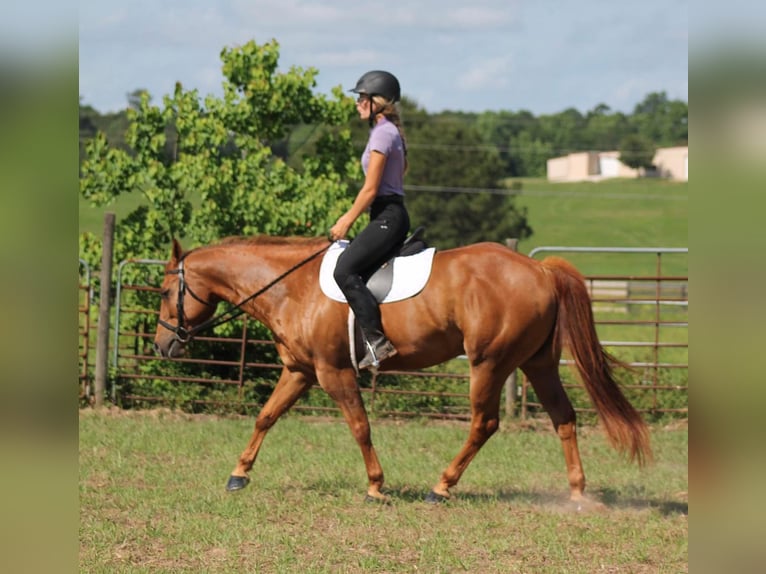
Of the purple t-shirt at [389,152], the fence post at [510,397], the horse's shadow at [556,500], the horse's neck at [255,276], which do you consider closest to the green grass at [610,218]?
the fence post at [510,397]

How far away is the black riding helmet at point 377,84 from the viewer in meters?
6.55

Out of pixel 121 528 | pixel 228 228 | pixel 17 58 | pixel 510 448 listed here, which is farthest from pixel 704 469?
pixel 228 228

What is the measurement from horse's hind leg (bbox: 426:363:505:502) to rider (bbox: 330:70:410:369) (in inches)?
26.2

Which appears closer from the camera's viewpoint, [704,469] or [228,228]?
[704,469]

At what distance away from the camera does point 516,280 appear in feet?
22.1

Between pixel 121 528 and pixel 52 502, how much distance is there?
4.31m

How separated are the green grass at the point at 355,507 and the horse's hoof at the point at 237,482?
0.06 m

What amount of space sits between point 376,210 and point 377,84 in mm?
897

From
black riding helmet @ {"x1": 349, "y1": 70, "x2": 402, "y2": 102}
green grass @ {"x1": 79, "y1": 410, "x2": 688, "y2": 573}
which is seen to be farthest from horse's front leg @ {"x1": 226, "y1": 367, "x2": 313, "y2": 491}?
black riding helmet @ {"x1": 349, "y1": 70, "x2": 402, "y2": 102}

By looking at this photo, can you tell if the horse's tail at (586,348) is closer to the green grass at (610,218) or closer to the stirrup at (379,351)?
the stirrup at (379,351)

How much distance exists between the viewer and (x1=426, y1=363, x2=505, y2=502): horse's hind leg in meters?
6.75

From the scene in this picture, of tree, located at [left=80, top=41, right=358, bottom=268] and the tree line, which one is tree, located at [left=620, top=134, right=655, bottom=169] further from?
tree, located at [left=80, top=41, right=358, bottom=268]

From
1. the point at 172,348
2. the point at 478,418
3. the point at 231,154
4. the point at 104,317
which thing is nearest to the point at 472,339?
the point at 478,418

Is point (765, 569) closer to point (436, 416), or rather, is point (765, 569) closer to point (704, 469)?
point (704, 469)
